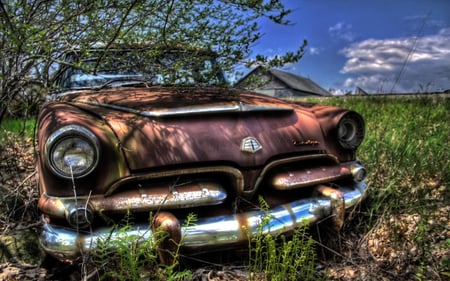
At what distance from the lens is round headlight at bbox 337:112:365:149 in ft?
8.91

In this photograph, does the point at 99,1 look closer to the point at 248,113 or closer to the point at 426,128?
the point at 248,113

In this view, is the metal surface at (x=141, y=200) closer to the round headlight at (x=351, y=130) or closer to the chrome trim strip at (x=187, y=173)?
the chrome trim strip at (x=187, y=173)

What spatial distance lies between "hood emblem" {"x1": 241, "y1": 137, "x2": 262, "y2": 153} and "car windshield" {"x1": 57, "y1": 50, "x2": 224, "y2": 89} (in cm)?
79

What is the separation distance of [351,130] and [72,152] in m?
1.82

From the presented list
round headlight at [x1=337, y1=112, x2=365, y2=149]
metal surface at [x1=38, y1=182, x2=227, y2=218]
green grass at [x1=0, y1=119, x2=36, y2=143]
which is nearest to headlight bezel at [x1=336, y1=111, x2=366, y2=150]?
round headlight at [x1=337, y1=112, x2=365, y2=149]

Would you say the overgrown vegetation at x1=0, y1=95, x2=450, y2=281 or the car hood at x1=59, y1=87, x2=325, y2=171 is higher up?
the car hood at x1=59, y1=87, x2=325, y2=171

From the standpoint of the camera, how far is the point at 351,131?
278 centimetres

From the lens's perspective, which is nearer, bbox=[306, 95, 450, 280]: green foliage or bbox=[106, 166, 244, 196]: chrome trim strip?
bbox=[106, 166, 244, 196]: chrome trim strip

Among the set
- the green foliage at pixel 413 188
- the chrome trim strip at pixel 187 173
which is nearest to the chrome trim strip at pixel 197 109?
the chrome trim strip at pixel 187 173

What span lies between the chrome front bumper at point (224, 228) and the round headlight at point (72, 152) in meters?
0.29

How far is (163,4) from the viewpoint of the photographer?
2.61 metres

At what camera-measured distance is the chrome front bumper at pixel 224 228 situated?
188 centimetres

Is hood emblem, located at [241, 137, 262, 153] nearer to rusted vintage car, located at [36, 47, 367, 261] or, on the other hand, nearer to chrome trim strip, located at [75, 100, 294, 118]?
rusted vintage car, located at [36, 47, 367, 261]

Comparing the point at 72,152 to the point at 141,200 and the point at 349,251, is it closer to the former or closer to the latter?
the point at 141,200
